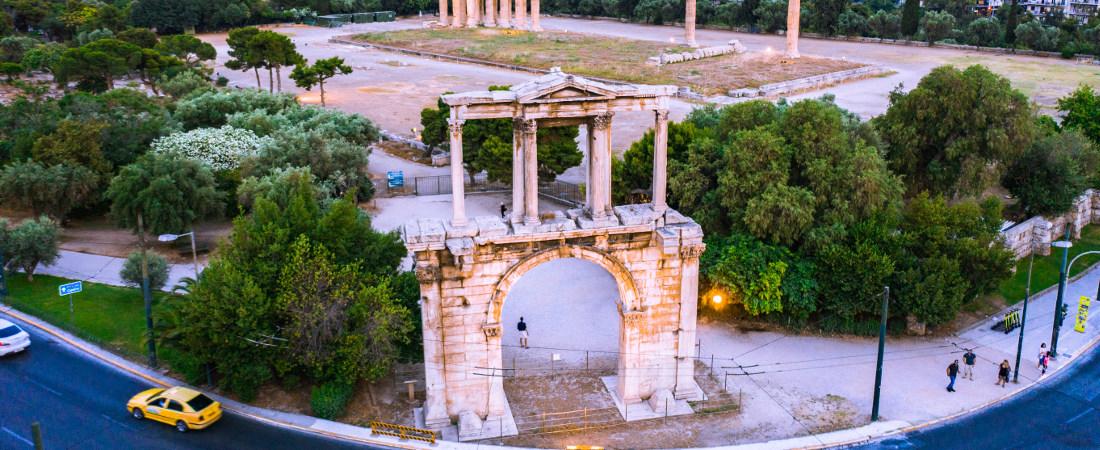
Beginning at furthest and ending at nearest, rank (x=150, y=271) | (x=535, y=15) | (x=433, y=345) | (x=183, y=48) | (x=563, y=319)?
(x=535, y=15), (x=183, y=48), (x=150, y=271), (x=563, y=319), (x=433, y=345)

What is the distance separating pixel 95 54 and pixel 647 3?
4020 inches

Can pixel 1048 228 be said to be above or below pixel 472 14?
below

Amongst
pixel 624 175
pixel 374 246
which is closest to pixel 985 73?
pixel 624 175

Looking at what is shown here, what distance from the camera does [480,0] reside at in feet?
526

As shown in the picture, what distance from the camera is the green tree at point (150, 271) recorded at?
4256 centimetres

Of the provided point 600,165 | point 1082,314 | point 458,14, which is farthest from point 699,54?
point 600,165

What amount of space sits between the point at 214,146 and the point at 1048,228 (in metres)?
49.2

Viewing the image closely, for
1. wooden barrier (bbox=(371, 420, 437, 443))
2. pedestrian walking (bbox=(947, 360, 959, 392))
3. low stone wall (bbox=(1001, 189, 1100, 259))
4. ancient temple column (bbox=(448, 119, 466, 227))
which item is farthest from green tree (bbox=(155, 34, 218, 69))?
pedestrian walking (bbox=(947, 360, 959, 392))

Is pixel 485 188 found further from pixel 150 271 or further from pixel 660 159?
pixel 660 159

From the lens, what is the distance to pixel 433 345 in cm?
3033

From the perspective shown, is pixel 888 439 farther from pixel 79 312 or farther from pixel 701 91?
pixel 701 91

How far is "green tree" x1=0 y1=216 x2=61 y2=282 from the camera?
44375mm

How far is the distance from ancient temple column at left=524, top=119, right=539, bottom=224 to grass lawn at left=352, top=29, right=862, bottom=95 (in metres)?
67.6

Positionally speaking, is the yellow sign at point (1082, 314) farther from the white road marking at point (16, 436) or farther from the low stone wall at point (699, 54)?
the low stone wall at point (699, 54)
